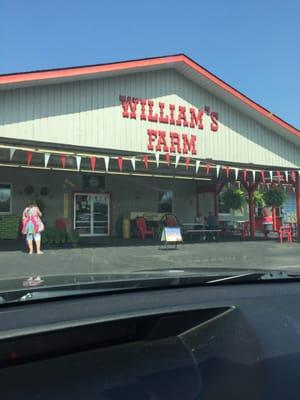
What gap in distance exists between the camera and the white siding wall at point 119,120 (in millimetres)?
13875

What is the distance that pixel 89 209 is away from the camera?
65.8 ft

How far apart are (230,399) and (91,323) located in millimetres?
569

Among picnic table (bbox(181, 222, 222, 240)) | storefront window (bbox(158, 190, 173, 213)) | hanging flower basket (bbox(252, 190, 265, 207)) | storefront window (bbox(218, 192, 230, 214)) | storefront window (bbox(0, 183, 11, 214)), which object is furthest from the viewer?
hanging flower basket (bbox(252, 190, 265, 207))

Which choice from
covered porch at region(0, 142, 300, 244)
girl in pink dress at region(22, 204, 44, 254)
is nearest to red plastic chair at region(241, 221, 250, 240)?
covered porch at region(0, 142, 300, 244)

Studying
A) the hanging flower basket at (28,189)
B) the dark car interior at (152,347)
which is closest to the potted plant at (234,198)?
the hanging flower basket at (28,189)

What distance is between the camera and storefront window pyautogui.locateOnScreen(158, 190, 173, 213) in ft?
72.6

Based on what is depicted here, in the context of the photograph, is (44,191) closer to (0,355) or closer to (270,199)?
(270,199)

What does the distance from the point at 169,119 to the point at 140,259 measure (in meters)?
6.68

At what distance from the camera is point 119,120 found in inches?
626

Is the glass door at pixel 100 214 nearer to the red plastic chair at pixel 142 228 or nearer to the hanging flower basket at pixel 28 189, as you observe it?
the red plastic chair at pixel 142 228

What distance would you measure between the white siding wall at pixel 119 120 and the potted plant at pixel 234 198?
349 cm

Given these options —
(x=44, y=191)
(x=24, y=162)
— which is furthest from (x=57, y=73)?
(x=44, y=191)

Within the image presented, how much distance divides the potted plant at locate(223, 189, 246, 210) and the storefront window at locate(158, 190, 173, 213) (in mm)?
2951

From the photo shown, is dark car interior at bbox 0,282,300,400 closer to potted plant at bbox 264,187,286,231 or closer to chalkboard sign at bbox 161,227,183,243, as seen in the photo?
chalkboard sign at bbox 161,227,183,243
